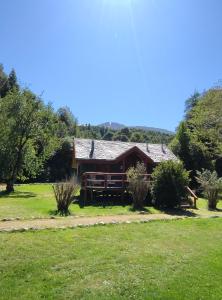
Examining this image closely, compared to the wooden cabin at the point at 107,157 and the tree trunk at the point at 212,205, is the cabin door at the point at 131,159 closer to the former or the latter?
the wooden cabin at the point at 107,157

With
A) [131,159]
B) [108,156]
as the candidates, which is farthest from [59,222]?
[131,159]

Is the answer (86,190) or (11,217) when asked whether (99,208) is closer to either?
(86,190)

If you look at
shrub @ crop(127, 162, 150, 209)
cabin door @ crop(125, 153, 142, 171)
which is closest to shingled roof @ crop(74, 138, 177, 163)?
cabin door @ crop(125, 153, 142, 171)

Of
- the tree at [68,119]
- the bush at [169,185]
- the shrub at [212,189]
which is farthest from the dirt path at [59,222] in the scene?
the tree at [68,119]

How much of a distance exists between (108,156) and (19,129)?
7.26m

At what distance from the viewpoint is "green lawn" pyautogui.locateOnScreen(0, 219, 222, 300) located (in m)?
6.96

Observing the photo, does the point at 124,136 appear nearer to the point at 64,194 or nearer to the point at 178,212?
the point at 178,212

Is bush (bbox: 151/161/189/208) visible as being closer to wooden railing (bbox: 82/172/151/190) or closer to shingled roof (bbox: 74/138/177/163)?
wooden railing (bbox: 82/172/151/190)

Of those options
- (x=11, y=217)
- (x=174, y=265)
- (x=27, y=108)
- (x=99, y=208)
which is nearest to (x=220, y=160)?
(x=27, y=108)

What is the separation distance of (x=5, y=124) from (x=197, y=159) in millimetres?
19108

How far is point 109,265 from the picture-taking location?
8266mm

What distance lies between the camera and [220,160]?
4278 cm

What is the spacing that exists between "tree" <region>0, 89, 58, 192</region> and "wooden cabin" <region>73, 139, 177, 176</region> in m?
3.45

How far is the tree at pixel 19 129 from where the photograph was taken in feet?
94.1
